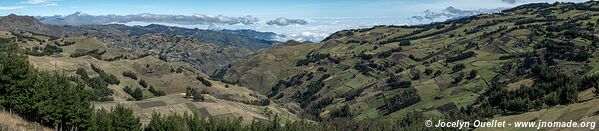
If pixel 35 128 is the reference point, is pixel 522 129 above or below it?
below

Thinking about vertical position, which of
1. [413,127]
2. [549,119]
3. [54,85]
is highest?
[54,85]

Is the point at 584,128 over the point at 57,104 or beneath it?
beneath

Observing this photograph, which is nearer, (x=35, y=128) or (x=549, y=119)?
(x=35, y=128)

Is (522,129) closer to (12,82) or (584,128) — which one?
(584,128)

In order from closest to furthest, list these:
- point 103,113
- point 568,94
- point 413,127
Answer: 1. point 103,113
2. point 568,94
3. point 413,127

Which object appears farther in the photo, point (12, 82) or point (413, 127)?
point (413, 127)

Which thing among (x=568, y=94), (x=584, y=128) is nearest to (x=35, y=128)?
(x=584, y=128)

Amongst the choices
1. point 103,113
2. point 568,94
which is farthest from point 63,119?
point 568,94

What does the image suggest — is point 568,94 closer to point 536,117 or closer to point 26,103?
point 536,117

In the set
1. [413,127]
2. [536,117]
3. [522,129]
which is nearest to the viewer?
[522,129]
